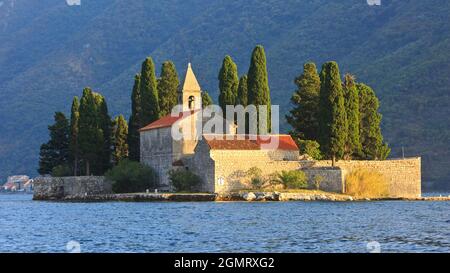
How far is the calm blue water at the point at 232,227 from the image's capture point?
36.6m

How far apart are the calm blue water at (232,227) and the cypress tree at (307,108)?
1256 centimetres

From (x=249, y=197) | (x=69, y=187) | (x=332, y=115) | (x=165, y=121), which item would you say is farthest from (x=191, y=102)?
(x=249, y=197)

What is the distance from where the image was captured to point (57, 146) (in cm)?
8312

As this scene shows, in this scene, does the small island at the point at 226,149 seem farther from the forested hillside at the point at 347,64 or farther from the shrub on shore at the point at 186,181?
the forested hillside at the point at 347,64

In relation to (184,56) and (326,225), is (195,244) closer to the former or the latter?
(326,225)

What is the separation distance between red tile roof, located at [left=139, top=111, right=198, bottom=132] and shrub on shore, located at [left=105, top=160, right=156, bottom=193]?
2.71 meters

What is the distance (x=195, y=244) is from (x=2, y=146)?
502ft

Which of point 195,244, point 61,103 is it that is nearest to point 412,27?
point 61,103

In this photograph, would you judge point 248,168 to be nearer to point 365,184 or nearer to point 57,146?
point 365,184

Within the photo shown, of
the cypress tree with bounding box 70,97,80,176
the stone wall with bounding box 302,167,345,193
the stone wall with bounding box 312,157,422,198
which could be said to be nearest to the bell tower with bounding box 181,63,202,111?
the cypress tree with bounding box 70,97,80,176

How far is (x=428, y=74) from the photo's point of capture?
134250 mm

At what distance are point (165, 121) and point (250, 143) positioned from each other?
26.6ft

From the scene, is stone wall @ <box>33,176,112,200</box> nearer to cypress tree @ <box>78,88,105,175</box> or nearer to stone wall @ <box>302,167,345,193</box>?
cypress tree @ <box>78,88,105,175</box>

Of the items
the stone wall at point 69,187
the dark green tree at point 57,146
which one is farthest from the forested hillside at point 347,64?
the stone wall at point 69,187
